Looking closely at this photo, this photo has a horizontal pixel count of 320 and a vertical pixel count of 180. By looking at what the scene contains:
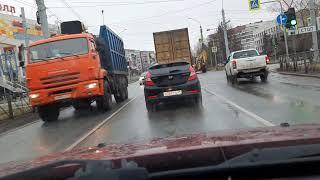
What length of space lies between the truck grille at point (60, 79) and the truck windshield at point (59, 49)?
0.66 metres

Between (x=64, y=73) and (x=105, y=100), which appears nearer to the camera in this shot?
(x=64, y=73)

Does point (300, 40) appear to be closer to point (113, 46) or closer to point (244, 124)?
point (113, 46)

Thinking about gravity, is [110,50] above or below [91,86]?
above

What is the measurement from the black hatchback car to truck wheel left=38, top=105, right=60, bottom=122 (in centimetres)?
370

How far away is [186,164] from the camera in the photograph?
121 inches

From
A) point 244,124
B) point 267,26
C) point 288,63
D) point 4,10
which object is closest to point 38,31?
point 4,10

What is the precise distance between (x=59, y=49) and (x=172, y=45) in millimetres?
16650

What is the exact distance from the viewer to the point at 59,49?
18.1 m

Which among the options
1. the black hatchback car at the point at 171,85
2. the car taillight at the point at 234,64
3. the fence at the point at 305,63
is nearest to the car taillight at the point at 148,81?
the black hatchback car at the point at 171,85

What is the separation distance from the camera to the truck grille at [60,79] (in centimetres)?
1769

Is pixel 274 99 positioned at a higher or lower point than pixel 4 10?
lower

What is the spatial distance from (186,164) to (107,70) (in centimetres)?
1810

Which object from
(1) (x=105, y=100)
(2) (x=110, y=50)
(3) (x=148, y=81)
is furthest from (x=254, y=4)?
(3) (x=148, y=81)

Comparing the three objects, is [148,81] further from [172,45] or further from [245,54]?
[172,45]
